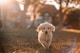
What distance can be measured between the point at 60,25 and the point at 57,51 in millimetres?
235

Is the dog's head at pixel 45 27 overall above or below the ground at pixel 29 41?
above

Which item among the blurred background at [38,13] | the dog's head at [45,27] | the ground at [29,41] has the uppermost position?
the blurred background at [38,13]

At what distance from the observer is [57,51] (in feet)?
6.15

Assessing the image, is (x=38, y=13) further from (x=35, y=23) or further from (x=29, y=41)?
(x=29, y=41)

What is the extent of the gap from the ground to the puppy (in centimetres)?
4

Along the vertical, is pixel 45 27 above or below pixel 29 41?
above

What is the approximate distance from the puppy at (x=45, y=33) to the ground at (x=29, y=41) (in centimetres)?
4

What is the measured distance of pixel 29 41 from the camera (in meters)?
1.90

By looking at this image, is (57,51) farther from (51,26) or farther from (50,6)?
(50,6)

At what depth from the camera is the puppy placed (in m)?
1.85

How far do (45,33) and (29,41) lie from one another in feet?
0.50

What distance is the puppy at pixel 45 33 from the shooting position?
1854 mm

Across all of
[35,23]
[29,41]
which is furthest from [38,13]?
[29,41]

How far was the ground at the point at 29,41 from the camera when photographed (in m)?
1.86
